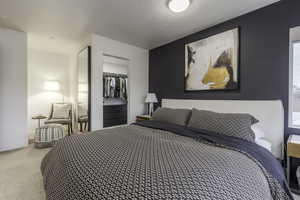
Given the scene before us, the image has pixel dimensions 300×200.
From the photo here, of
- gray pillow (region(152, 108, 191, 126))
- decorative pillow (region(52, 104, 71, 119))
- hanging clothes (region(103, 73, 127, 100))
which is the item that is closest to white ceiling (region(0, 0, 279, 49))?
hanging clothes (region(103, 73, 127, 100))

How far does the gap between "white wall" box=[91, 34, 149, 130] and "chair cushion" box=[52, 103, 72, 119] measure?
154 centimetres

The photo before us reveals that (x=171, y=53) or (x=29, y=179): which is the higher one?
(x=171, y=53)

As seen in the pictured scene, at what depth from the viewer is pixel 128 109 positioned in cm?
392

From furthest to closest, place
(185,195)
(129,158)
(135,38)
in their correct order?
(135,38) < (129,158) < (185,195)

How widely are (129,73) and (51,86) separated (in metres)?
2.52

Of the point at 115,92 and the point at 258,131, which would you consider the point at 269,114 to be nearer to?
the point at 258,131

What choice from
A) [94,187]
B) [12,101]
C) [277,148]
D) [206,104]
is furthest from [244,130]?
[12,101]

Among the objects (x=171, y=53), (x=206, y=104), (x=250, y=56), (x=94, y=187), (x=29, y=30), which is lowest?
(x=94, y=187)

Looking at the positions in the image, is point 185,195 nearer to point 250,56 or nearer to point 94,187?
point 94,187

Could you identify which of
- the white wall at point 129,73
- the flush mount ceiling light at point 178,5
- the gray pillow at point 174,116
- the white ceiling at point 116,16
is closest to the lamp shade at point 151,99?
the white wall at point 129,73

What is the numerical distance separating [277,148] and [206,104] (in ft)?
3.81

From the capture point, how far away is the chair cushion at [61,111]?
414 cm

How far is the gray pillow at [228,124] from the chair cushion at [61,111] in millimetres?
3571

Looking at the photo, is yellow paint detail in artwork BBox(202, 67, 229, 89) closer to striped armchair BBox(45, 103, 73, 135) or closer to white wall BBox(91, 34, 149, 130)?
white wall BBox(91, 34, 149, 130)
